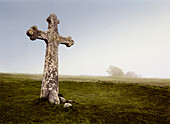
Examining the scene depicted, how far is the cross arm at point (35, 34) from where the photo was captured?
387 inches

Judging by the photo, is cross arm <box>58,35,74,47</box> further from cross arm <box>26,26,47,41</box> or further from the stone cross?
cross arm <box>26,26,47,41</box>

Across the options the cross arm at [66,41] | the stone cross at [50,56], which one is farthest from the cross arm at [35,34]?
the cross arm at [66,41]

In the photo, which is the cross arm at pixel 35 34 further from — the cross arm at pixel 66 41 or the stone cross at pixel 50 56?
the cross arm at pixel 66 41

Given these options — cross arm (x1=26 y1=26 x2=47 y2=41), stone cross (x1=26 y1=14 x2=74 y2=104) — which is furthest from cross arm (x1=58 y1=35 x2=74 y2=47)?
cross arm (x1=26 y1=26 x2=47 y2=41)

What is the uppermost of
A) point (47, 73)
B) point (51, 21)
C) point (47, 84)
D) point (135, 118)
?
point (51, 21)

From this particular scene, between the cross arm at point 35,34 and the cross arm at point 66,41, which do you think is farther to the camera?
the cross arm at point 66,41

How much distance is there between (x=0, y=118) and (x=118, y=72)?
9253 cm

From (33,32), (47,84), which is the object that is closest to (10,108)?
(47,84)

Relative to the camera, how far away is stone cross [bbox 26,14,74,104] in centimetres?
1006

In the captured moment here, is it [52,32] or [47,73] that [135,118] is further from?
[52,32]

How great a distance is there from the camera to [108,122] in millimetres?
7344

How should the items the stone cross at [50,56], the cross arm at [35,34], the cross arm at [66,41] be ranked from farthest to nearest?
the cross arm at [66,41] < the stone cross at [50,56] < the cross arm at [35,34]

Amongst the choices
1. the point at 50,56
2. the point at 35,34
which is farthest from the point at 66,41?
the point at 35,34

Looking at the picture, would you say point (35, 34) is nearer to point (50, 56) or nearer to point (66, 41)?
point (50, 56)
